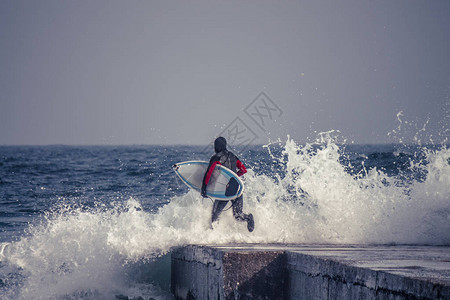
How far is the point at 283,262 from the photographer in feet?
19.4

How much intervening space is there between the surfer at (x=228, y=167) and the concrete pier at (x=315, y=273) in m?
1.01

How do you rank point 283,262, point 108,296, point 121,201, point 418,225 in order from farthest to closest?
1. point 121,201
2. point 418,225
3. point 108,296
4. point 283,262

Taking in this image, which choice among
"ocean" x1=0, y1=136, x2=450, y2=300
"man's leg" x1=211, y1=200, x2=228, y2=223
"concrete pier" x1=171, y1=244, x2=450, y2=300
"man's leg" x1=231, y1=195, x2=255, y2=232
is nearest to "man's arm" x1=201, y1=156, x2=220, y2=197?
"man's leg" x1=211, y1=200, x2=228, y2=223

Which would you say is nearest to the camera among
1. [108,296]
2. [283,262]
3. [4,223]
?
[283,262]

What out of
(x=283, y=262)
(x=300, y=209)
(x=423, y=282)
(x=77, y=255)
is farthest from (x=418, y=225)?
(x=77, y=255)

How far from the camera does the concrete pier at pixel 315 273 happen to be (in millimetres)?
4305

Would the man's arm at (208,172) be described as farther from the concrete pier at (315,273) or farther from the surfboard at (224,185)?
the concrete pier at (315,273)

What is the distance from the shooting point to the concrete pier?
4305 mm

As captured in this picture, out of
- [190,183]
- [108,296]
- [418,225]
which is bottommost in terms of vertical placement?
[108,296]

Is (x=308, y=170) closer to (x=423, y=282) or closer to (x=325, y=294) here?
(x=325, y=294)

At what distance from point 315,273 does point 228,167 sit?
3013mm

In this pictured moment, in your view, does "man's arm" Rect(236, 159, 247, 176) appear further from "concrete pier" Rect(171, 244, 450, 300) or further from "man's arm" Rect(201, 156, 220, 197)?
"concrete pier" Rect(171, 244, 450, 300)

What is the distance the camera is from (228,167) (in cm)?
802

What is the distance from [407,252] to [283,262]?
1579 millimetres
